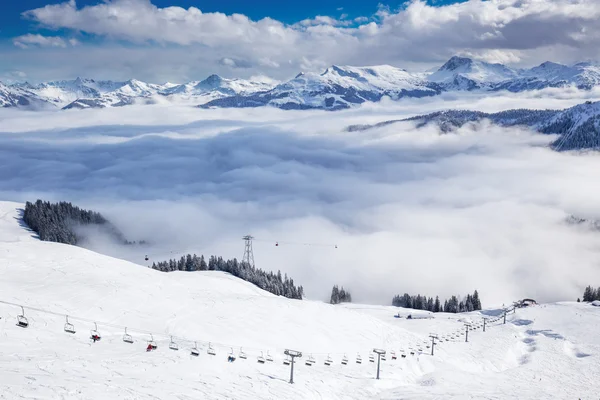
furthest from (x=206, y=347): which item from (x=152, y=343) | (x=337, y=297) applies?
(x=337, y=297)

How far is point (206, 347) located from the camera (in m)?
50.0

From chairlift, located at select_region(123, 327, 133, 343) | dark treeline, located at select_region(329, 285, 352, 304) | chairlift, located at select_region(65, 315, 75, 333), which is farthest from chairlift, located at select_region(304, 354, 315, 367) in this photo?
dark treeline, located at select_region(329, 285, 352, 304)

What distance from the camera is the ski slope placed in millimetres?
38875

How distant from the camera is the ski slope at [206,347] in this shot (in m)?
38.9

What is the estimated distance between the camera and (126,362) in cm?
4247

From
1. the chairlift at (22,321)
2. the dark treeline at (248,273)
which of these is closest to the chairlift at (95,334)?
the chairlift at (22,321)

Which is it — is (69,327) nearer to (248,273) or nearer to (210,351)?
(210,351)

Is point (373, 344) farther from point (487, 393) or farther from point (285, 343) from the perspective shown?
point (487, 393)

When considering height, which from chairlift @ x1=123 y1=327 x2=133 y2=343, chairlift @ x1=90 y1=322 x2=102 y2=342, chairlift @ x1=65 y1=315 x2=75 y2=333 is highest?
chairlift @ x1=65 y1=315 x2=75 y2=333

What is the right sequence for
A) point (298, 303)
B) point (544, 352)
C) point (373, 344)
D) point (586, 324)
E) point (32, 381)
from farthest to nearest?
point (586, 324) < point (544, 352) < point (298, 303) < point (373, 344) < point (32, 381)

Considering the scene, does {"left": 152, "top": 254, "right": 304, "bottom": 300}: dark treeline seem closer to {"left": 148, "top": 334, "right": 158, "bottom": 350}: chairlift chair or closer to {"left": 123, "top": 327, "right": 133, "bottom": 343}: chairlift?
{"left": 148, "top": 334, "right": 158, "bottom": 350}: chairlift chair

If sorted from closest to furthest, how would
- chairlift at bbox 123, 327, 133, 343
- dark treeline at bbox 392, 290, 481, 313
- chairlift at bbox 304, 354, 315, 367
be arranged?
1. chairlift at bbox 123, 327, 133, 343
2. chairlift at bbox 304, 354, 315, 367
3. dark treeline at bbox 392, 290, 481, 313

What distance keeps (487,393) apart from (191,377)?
101 feet

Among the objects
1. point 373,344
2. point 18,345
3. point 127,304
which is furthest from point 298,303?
point 18,345
